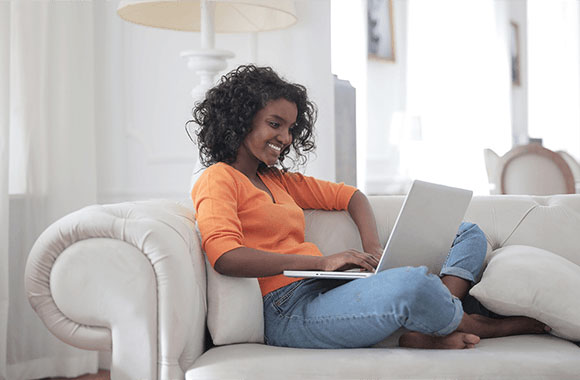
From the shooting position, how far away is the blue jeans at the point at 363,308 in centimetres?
137

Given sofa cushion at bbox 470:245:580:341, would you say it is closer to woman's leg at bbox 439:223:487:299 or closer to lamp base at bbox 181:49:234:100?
woman's leg at bbox 439:223:487:299

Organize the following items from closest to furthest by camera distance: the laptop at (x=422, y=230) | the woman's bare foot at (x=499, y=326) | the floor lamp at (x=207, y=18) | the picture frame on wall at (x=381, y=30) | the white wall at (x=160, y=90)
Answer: the laptop at (x=422, y=230)
the woman's bare foot at (x=499, y=326)
the floor lamp at (x=207, y=18)
the white wall at (x=160, y=90)
the picture frame on wall at (x=381, y=30)

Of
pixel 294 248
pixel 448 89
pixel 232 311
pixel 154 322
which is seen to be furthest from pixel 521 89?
pixel 154 322

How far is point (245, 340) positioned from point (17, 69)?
148 centimetres

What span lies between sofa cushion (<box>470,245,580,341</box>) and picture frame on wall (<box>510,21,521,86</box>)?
16.1ft

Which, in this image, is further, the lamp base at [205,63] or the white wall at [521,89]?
the white wall at [521,89]

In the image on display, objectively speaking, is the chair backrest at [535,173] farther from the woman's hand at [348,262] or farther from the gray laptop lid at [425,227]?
the woman's hand at [348,262]

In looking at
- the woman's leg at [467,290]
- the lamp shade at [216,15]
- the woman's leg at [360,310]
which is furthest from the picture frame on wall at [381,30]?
the woman's leg at [360,310]

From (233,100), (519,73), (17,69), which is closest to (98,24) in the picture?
(17,69)

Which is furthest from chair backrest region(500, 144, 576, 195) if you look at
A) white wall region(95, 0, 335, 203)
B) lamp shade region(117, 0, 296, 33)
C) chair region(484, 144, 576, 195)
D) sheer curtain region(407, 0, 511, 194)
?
lamp shade region(117, 0, 296, 33)

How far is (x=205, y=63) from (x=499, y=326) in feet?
4.38

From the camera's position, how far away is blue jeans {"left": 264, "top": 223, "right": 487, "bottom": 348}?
4.49ft

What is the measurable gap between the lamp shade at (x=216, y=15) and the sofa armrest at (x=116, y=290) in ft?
4.05

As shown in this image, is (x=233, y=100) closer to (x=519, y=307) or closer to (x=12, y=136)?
(x=519, y=307)
